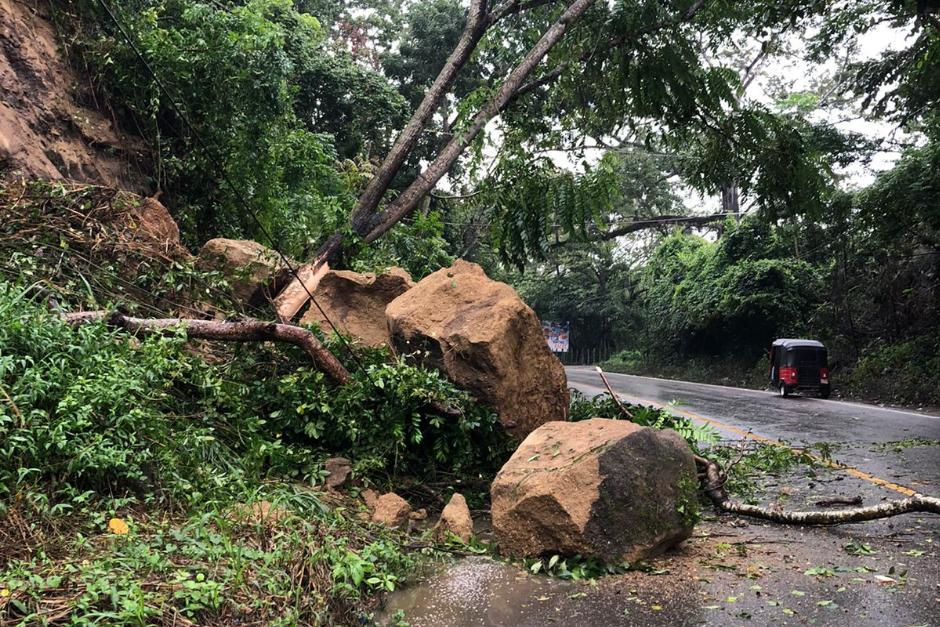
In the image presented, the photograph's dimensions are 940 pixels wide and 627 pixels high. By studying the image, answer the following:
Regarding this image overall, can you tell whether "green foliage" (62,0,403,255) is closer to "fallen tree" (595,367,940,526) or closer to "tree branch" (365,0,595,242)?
"tree branch" (365,0,595,242)

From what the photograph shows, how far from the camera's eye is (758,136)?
932cm

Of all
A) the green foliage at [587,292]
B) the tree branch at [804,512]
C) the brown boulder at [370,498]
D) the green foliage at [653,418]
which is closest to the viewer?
the tree branch at [804,512]

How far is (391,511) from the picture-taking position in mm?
5445

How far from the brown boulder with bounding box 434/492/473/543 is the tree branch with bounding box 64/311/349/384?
1.83 m

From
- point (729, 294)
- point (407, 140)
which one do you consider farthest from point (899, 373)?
point (407, 140)

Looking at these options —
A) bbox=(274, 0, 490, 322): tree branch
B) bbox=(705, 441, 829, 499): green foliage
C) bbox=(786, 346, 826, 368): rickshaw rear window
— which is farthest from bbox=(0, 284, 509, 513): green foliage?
bbox=(786, 346, 826, 368): rickshaw rear window

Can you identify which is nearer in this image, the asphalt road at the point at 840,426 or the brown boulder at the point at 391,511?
the brown boulder at the point at 391,511

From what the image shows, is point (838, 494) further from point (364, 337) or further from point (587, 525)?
point (364, 337)

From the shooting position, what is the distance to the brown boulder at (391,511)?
5.34 metres

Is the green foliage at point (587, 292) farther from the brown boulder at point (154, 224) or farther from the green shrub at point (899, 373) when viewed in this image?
the brown boulder at point (154, 224)

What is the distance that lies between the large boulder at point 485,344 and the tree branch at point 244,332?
0.80m

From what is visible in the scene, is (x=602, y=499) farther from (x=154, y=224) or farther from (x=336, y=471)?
(x=154, y=224)

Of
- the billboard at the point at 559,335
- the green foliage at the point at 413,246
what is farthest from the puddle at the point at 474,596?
the billboard at the point at 559,335

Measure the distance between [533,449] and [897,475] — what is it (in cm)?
401
